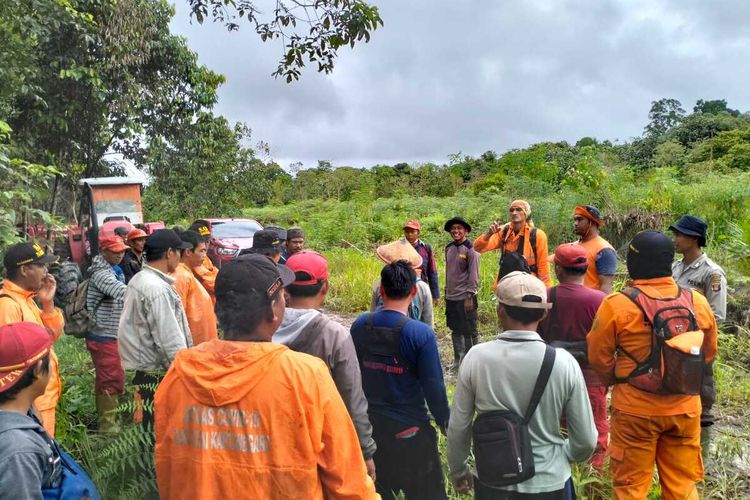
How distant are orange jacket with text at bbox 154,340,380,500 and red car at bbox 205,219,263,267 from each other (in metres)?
9.47

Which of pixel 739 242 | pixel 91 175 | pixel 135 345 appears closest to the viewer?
pixel 135 345

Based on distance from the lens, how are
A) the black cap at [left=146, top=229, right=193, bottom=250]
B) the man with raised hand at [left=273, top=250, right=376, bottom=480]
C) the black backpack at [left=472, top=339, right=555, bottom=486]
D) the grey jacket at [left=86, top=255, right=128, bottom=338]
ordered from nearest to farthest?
1. the black backpack at [left=472, top=339, right=555, bottom=486]
2. the man with raised hand at [left=273, top=250, right=376, bottom=480]
3. the black cap at [left=146, top=229, right=193, bottom=250]
4. the grey jacket at [left=86, top=255, right=128, bottom=338]

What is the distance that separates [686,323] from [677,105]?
1763 inches

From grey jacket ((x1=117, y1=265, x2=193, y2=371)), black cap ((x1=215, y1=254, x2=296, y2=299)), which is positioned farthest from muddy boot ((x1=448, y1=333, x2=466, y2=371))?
black cap ((x1=215, y1=254, x2=296, y2=299))

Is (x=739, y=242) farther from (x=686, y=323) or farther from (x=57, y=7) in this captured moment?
(x=57, y=7)

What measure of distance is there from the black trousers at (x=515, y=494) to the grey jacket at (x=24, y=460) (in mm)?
1661

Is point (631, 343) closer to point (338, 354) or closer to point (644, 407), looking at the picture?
point (644, 407)

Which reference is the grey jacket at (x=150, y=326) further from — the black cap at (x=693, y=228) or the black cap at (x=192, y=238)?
the black cap at (x=693, y=228)

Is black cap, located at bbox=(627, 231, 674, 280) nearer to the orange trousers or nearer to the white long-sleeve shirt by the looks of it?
the orange trousers

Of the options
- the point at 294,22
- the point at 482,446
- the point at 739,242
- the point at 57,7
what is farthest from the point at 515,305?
the point at 57,7

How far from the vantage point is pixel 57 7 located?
7637 millimetres

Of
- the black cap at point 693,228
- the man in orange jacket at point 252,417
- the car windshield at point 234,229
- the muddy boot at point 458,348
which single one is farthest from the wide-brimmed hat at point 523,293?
the car windshield at point 234,229

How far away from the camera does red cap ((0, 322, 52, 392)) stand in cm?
182

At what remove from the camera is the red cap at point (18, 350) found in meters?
1.82
